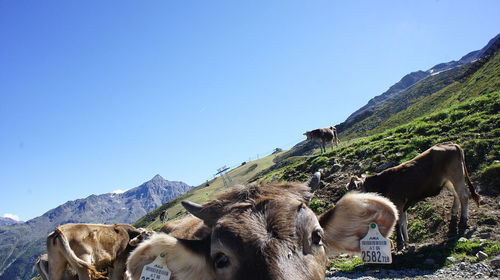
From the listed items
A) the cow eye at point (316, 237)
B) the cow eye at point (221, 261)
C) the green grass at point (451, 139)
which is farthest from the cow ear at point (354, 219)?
the green grass at point (451, 139)

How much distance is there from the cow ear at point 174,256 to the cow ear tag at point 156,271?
0.09 ft

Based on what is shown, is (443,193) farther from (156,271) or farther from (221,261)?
(156,271)

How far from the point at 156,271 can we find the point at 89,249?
6569 mm

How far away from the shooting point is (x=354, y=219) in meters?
4.57

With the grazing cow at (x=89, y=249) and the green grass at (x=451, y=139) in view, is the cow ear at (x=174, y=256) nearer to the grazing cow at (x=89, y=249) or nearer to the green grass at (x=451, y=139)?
the grazing cow at (x=89, y=249)

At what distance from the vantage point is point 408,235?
36.5 ft

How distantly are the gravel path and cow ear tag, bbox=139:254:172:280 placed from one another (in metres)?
7.04

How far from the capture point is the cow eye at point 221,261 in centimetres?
341

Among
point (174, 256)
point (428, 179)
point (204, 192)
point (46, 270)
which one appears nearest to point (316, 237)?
point (174, 256)

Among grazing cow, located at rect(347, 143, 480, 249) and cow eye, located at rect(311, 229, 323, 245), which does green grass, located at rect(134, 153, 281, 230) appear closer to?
grazing cow, located at rect(347, 143, 480, 249)

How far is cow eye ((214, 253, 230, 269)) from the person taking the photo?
3410 mm

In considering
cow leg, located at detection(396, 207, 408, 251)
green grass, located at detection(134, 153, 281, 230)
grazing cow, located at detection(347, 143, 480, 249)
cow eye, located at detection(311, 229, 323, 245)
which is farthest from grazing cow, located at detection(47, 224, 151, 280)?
green grass, located at detection(134, 153, 281, 230)

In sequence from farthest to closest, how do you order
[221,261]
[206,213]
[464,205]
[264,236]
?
[464,205] < [206,213] < [221,261] < [264,236]

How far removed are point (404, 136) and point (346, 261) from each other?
1161cm
